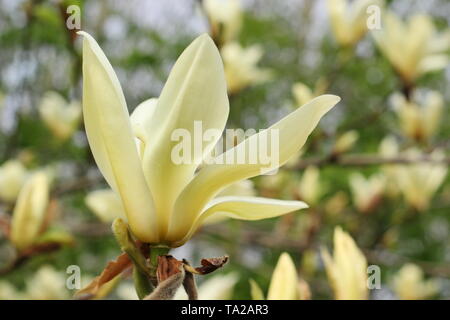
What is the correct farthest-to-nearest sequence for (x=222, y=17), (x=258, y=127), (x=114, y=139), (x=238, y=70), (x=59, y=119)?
1. (x=258, y=127)
2. (x=59, y=119)
3. (x=238, y=70)
4. (x=222, y=17)
5. (x=114, y=139)

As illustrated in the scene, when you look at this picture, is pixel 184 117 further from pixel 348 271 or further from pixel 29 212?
pixel 29 212

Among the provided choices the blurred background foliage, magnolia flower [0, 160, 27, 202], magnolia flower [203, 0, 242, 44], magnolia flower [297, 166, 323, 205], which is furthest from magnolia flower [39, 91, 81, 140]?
magnolia flower [297, 166, 323, 205]

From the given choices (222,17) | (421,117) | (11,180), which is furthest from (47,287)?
(421,117)

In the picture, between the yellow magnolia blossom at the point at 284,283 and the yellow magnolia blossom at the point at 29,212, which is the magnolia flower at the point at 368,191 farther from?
the yellow magnolia blossom at the point at 284,283

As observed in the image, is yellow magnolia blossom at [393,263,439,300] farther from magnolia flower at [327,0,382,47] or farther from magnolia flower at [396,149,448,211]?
magnolia flower at [327,0,382,47]
